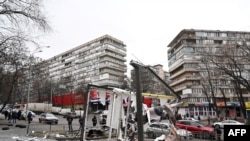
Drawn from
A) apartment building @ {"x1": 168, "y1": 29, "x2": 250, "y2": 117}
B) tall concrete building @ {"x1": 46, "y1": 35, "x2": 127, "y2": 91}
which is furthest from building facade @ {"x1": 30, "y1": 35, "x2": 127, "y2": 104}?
apartment building @ {"x1": 168, "y1": 29, "x2": 250, "y2": 117}

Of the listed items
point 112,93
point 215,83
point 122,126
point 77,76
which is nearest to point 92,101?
point 112,93

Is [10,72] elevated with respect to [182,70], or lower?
lower

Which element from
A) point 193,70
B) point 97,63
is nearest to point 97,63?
point 97,63

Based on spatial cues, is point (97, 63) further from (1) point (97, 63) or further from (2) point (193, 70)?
(2) point (193, 70)

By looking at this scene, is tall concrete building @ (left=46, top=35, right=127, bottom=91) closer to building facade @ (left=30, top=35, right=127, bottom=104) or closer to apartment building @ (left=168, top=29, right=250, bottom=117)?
building facade @ (left=30, top=35, right=127, bottom=104)

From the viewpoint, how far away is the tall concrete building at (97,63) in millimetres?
121375

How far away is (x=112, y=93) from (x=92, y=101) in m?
1.07

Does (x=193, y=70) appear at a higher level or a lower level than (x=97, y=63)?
lower

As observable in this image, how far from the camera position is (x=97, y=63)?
12512 cm

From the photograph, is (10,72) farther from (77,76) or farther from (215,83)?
(77,76)

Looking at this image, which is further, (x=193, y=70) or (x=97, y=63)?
(x=97, y=63)

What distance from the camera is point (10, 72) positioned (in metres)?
36.1

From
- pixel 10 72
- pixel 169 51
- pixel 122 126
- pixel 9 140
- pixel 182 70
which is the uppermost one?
pixel 169 51

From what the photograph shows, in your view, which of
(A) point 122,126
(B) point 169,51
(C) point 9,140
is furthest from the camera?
(B) point 169,51
